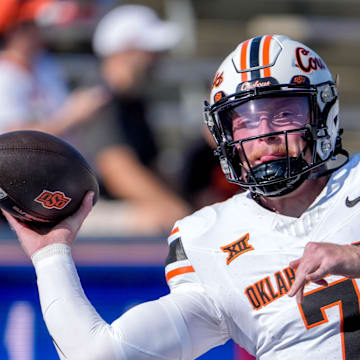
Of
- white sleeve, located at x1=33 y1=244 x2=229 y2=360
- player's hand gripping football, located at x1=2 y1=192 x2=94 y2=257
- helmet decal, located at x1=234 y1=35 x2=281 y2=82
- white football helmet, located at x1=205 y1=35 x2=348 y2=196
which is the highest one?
helmet decal, located at x1=234 y1=35 x2=281 y2=82

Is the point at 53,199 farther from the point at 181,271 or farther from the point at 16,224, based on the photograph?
the point at 181,271

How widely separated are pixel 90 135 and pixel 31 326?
1.10m

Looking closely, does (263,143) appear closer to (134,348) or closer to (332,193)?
(332,193)

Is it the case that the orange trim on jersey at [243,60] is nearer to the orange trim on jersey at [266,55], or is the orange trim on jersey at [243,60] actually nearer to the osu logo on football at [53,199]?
the orange trim on jersey at [266,55]

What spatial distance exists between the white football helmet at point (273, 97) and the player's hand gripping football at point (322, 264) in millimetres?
331

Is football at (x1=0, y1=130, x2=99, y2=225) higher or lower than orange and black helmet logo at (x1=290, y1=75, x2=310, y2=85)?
lower

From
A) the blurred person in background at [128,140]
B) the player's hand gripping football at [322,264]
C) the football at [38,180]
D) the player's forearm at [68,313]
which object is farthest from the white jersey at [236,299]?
the blurred person in background at [128,140]

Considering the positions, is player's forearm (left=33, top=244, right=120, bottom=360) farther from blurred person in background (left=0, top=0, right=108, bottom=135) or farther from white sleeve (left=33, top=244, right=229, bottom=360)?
blurred person in background (left=0, top=0, right=108, bottom=135)

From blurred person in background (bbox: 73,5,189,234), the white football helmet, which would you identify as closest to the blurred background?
blurred person in background (bbox: 73,5,189,234)

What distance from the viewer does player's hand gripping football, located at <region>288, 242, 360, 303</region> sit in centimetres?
161

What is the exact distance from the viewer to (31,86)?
3.87m

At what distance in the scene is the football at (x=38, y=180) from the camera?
196 cm

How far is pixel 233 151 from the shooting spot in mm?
2086

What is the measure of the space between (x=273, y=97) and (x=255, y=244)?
41 cm
